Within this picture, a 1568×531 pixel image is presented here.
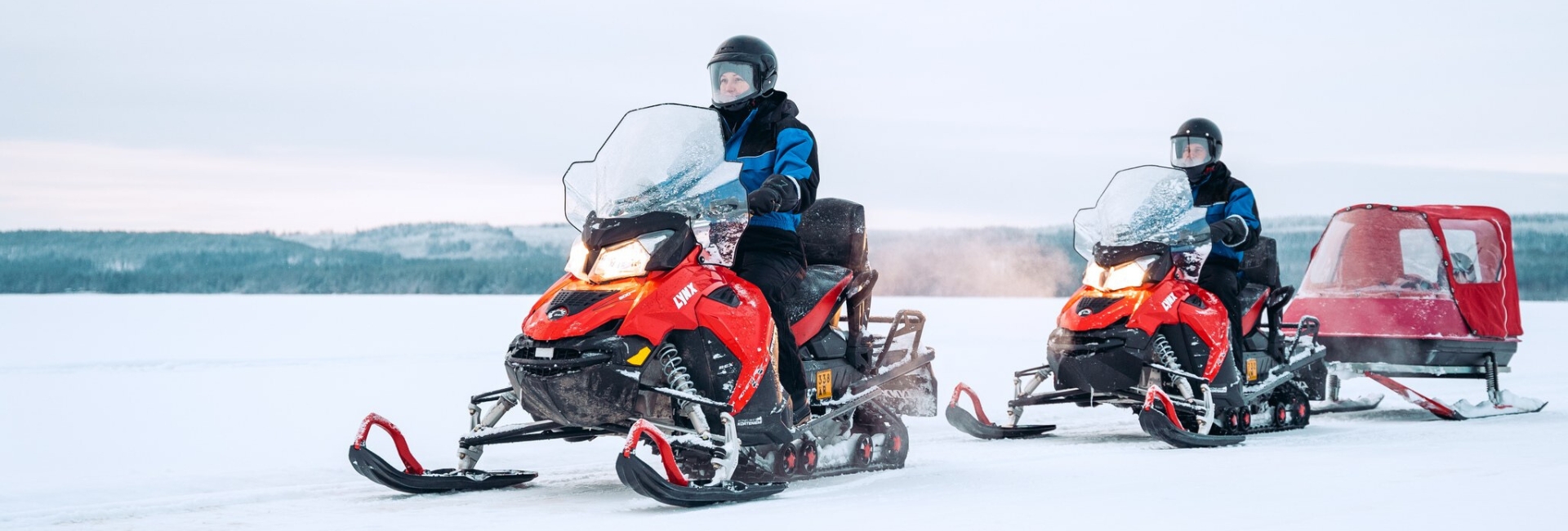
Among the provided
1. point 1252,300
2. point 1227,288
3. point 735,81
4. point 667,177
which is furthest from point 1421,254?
point 667,177

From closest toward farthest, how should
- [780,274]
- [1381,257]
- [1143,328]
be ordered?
[780,274] < [1143,328] < [1381,257]

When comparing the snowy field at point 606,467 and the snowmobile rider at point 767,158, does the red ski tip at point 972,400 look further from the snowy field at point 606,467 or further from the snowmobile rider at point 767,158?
the snowmobile rider at point 767,158

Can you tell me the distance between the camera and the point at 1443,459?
A: 6.49 meters

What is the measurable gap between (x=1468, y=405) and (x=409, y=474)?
7.26 metres

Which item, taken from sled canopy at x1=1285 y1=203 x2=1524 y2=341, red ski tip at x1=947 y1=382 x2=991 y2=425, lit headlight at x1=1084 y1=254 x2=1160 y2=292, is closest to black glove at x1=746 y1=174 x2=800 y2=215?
red ski tip at x1=947 y1=382 x2=991 y2=425

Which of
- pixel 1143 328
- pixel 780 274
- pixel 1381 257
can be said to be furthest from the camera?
pixel 1381 257

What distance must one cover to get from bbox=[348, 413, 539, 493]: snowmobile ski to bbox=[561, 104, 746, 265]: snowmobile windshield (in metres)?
1.03

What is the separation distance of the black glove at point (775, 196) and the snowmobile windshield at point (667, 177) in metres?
0.06

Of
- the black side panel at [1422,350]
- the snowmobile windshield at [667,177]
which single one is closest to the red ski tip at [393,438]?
the snowmobile windshield at [667,177]

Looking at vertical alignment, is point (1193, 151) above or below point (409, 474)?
above

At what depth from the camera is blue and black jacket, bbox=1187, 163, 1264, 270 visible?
27.6 feet

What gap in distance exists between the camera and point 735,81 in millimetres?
5578

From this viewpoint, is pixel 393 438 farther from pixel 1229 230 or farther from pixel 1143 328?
pixel 1229 230

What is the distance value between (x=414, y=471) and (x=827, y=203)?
2.23 metres
